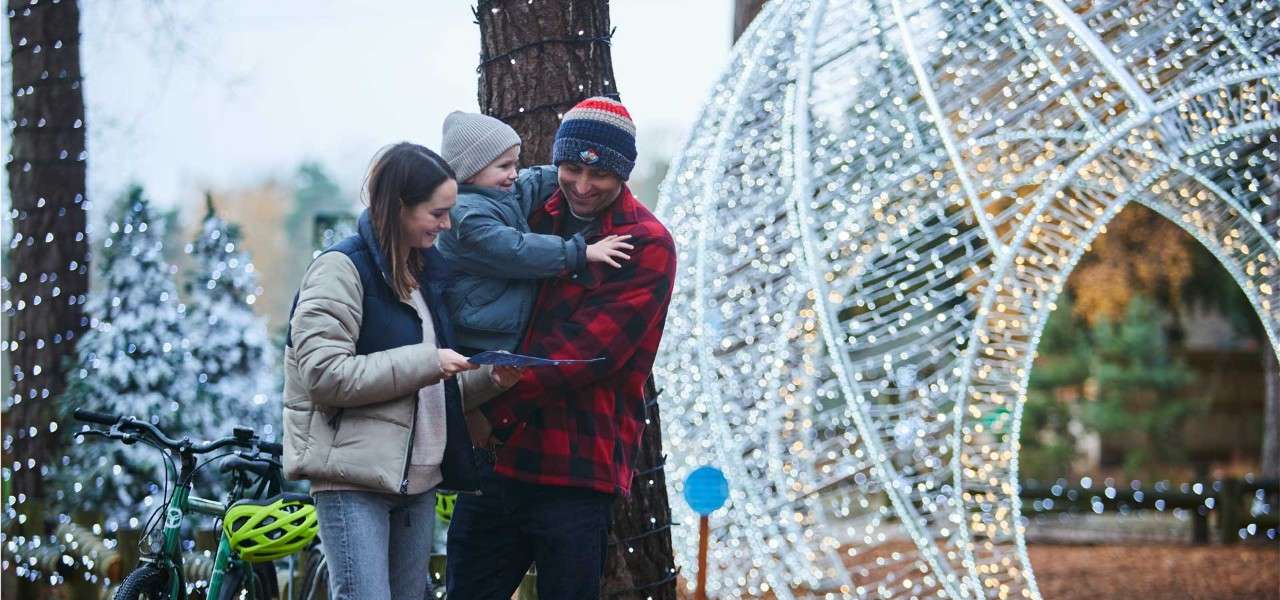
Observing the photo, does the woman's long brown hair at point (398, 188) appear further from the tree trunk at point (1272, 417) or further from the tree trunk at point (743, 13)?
the tree trunk at point (1272, 417)

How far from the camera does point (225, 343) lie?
7109mm

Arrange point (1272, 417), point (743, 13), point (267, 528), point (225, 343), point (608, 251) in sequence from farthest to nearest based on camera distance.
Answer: point (1272, 417) → point (743, 13) → point (225, 343) → point (267, 528) → point (608, 251)

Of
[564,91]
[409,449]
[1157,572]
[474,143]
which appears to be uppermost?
[564,91]

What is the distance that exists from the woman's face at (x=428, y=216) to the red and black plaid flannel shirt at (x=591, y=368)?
0.31 meters

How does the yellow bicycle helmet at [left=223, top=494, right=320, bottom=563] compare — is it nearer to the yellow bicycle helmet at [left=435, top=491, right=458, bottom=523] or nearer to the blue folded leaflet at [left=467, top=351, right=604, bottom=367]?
the yellow bicycle helmet at [left=435, top=491, right=458, bottom=523]

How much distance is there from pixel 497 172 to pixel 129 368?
4593 mm

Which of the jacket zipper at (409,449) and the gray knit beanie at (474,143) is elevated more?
the gray knit beanie at (474,143)

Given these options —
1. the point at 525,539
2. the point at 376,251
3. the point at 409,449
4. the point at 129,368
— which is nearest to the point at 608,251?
the point at 376,251

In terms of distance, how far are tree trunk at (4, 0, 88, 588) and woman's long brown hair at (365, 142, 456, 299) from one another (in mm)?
5577

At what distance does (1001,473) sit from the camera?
458 cm

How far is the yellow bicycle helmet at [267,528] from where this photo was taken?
340 centimetres

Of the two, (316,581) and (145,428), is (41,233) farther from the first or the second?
(145,428)

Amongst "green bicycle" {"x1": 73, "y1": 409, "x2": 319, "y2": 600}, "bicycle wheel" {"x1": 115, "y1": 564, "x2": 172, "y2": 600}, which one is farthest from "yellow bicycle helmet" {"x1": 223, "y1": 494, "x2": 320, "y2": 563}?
"bicycle wheel" {"x1": 115, "y1": 564, "x2": 172, "y2": 600}

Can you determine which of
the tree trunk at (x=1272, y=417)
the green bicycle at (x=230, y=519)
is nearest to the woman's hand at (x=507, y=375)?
the green bicycle at (x=230, y=519)
